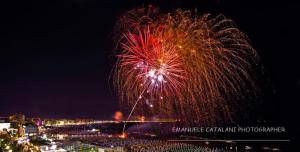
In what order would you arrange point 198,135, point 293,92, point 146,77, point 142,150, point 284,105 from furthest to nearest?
point 198,135, point 284,105, point 293,92, point 142,150, point 146,77

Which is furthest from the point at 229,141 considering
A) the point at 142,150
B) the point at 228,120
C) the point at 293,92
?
the point at 142,150

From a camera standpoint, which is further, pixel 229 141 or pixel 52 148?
pixel 229 141

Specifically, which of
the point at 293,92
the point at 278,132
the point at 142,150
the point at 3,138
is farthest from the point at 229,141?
the point at 3,138

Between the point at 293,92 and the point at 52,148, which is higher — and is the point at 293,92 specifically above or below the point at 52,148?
above

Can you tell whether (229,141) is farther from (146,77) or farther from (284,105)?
(146,77)

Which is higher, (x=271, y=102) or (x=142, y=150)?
(x=271, y=102)

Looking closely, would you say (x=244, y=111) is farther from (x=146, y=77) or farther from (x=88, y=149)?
(x=146, y=77)

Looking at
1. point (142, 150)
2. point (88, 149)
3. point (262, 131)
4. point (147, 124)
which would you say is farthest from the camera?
point (147, 124)

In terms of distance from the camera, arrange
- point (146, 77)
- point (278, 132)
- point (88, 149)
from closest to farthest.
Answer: point (146, 77) → point (88, 149) → point (278, 132)

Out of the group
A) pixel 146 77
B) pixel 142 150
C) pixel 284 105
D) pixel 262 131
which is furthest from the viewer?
pixel 262 131
